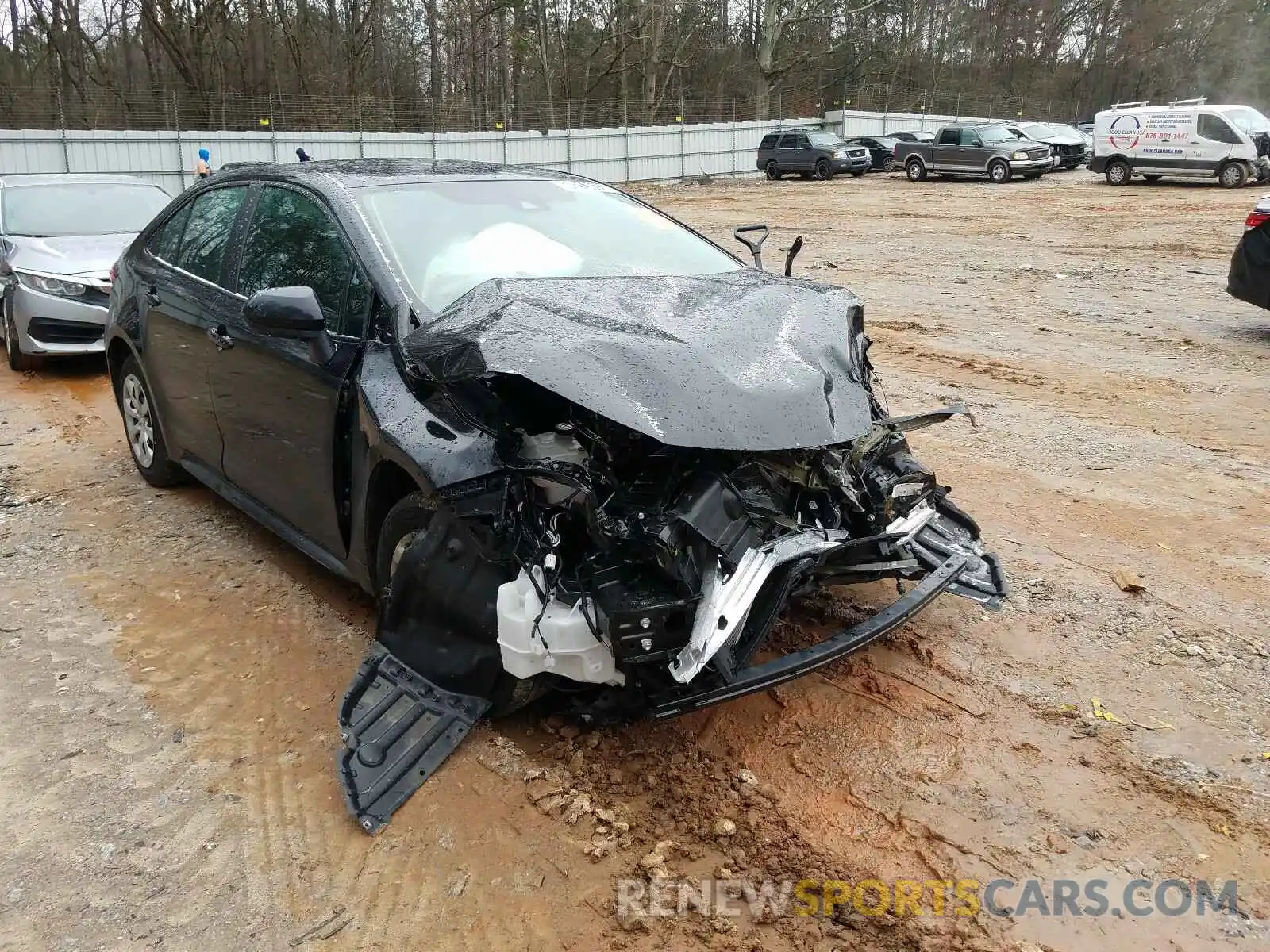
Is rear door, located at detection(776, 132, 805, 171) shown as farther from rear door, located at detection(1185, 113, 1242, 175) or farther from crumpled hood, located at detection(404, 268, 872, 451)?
crumpled hood, located at detection(404, 268, 872, 451)

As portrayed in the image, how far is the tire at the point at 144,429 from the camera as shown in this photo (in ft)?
17.5

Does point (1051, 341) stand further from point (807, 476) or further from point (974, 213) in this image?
point (974, 213)

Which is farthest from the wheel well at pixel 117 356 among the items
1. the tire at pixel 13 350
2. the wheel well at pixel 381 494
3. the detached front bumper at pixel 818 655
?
the detached front bumper at pixel 818 655

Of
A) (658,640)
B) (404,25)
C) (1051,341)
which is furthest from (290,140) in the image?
(658,640)

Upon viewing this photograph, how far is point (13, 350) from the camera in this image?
8570mm

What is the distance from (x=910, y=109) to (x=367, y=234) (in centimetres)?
4836

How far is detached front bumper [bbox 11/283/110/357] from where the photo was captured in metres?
8.20

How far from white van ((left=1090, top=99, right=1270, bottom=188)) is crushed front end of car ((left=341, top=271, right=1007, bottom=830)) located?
2264 cm

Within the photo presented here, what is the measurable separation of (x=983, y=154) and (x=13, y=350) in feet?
80.2

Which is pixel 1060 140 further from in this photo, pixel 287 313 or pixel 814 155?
pixel 287 313

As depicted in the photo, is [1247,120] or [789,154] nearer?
[1247,120]

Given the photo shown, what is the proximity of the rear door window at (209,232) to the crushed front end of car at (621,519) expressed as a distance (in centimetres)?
180

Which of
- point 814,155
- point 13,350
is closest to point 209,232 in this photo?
point 13,350

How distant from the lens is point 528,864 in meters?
2.68
